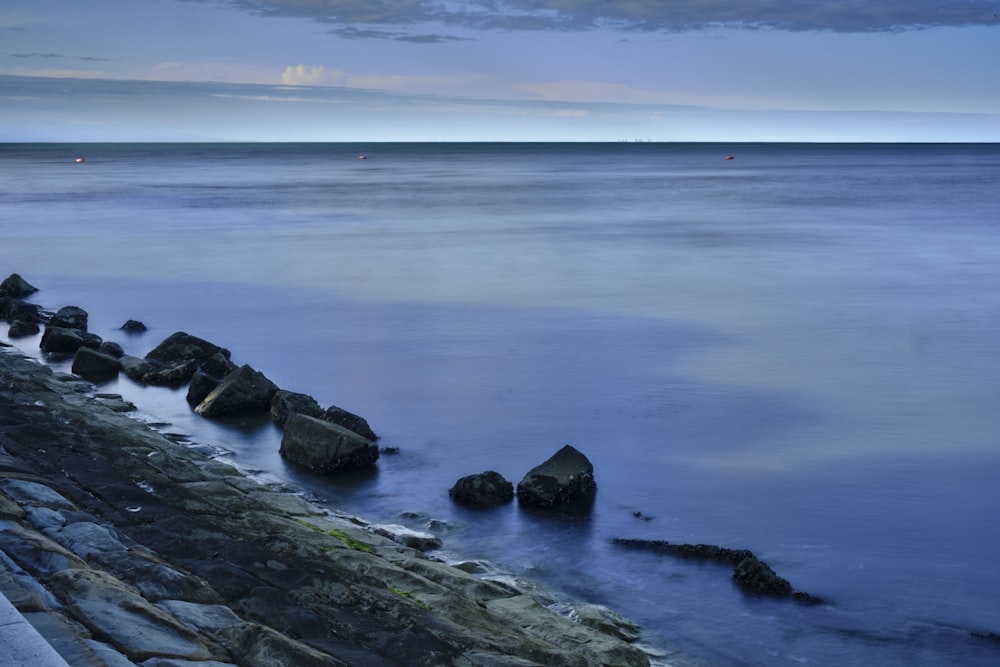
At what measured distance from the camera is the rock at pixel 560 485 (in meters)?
10.9

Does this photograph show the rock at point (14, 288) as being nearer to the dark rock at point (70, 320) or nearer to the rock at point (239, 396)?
the dark rock at point (70, 320)

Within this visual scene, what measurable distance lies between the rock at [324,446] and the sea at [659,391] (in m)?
0.20

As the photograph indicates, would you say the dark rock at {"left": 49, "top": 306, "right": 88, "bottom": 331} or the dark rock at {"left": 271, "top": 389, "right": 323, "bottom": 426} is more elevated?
the dark rock at {"left": 49, "top": 306, "right": 88, "bottom": 331}

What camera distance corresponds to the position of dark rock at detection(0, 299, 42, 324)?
2080cm

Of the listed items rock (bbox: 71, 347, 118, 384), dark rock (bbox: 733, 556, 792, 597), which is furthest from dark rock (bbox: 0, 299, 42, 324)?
dark rock (bbox: 733, 556, 792, 597)

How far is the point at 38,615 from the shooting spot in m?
4.89

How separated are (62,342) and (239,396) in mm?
5585

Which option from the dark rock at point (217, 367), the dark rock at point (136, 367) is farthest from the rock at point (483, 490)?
the dark rock at point (136, 367)

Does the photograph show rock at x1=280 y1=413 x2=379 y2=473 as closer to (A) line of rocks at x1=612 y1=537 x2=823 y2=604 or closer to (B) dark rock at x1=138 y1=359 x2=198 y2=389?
(A) line of rocks at x1=612 y1=537 x2=823 y2=604

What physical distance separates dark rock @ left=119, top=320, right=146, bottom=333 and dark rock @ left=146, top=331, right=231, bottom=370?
447cm

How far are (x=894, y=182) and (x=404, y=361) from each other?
2874 inches

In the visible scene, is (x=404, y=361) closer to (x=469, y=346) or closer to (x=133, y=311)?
(x=469, y=346)

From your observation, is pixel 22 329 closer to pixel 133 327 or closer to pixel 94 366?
pixel 133 327

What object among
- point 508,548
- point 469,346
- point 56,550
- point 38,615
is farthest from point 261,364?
point 38,615
